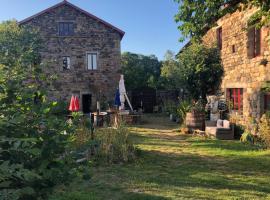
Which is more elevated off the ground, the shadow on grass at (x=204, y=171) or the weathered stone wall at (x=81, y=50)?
the weathered stone wall at (x=81, y=50)

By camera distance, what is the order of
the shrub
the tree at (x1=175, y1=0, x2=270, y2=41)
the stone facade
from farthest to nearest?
the stone facade → the shrub → the tree at (x1=175, y1=0, x2=270, y2=41)

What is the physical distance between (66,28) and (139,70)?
40.5 ft

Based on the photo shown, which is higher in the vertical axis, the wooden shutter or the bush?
the wooden shutter

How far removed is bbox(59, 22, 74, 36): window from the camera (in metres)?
21.4

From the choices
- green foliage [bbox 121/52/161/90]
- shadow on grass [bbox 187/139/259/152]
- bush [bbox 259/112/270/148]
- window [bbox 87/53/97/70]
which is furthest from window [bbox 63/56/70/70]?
bush [bbox 259/112/270/148]

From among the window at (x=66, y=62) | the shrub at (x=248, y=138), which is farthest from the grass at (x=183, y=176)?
the window at (x=66, y=62)

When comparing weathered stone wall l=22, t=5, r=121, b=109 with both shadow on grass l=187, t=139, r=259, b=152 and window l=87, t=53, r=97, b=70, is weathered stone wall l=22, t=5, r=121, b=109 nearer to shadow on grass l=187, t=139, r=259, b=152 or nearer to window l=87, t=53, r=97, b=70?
window l=87, t=53, r=97, b=70

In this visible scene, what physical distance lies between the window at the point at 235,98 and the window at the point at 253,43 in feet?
4.53

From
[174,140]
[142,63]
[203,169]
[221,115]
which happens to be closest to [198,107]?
[221,115]

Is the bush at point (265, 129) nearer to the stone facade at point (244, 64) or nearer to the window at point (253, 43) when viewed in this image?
the stone facade at point (244, 64)

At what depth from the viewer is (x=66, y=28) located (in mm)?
21469

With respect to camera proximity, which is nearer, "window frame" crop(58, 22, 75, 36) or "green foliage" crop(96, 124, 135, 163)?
"green foliage" crop(96, 124, 135, 163)

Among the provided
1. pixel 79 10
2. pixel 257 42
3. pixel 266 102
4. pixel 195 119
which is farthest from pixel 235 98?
pixel 79 10

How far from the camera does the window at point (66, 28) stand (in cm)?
2141
